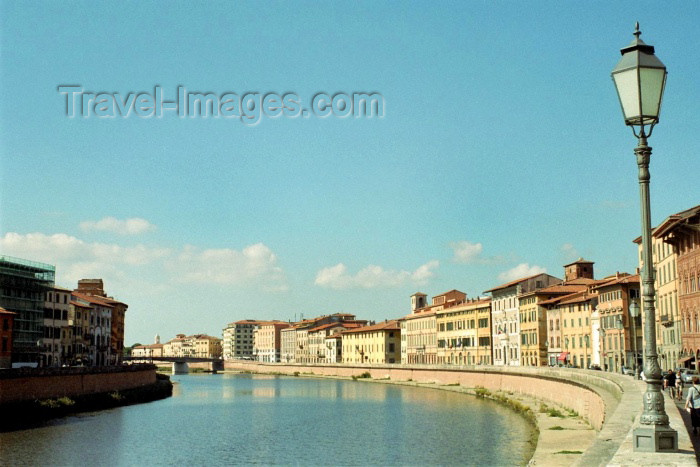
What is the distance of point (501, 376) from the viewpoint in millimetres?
75812

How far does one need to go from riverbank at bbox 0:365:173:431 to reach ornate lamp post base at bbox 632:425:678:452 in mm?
41040

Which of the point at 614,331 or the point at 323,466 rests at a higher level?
the point at 614,331

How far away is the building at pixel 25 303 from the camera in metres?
75.1

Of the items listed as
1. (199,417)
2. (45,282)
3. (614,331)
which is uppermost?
(45,282)

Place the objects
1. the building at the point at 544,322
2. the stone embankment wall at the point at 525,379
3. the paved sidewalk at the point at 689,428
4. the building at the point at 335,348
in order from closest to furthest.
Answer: the paved sidewalk at the point at 689,428 → the stone embankment wall at the point at 525,379 → the building at the point at 544,322 → the building at the point at 335,348

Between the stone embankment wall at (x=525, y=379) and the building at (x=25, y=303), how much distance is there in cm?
4522

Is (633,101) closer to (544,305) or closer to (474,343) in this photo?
(544,305)

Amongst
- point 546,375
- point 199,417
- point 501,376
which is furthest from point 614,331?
point 199,417

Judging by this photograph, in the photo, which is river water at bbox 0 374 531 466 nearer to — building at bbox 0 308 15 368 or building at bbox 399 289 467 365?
building at bbox 0 308 15 368

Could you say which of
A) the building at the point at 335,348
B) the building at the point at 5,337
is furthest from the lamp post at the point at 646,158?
the building at the point at 335,348

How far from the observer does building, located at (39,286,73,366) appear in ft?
276

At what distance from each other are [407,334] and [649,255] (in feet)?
423

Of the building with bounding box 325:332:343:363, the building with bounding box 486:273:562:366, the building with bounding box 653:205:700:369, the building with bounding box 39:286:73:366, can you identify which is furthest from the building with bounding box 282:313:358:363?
the building with bounding box 653:205:700:369

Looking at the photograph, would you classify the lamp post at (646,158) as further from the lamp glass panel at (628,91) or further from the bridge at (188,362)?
the bridge at (188,362)
